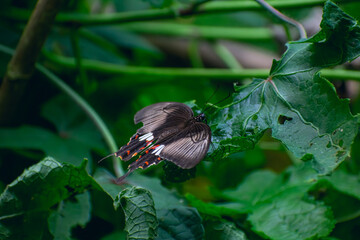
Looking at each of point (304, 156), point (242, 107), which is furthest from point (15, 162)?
point (304, 156)

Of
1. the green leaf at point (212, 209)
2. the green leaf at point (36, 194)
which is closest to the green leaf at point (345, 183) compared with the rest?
the green leaf at point (212, 209)

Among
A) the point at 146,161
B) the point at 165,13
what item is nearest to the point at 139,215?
the point at 146,161

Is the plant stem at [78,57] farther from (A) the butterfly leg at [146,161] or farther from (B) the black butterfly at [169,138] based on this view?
(A) the butterfly leg at [146,161]

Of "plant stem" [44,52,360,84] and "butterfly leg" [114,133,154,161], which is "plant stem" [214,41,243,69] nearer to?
"plant stem" [44,52,360,84]

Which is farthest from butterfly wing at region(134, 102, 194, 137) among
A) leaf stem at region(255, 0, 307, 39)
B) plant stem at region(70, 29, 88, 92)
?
plant stem at region(70, 29, 88, 92)

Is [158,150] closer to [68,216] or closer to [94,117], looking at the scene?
[68,216]

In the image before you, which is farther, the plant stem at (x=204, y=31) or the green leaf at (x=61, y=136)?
the plant stem at (x=204, y=31)
